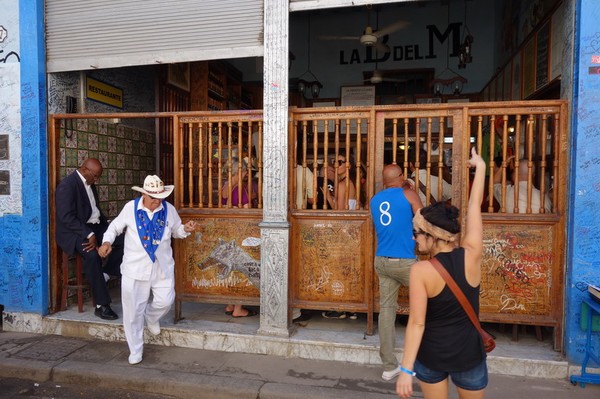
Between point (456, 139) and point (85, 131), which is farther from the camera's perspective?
point (85, 131)

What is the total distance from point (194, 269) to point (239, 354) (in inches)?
44.0

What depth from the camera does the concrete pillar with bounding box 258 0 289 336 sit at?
459 centimetres

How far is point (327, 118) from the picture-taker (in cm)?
471

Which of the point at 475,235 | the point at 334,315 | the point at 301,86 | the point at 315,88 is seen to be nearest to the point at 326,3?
the point at 475,235

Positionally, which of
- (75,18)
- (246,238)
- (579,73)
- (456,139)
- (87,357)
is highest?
(75,18)

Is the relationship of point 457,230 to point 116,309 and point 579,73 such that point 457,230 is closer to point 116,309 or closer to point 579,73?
point 579,73

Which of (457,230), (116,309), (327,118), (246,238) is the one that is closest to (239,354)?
(246,238)

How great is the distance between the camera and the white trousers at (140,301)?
14.9 ft

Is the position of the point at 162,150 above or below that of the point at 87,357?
above

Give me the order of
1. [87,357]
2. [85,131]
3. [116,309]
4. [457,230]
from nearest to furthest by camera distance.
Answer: [457,230] → [87,357] → [116,309] → [85,131]

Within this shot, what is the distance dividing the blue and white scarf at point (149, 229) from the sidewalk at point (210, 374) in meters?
1.12

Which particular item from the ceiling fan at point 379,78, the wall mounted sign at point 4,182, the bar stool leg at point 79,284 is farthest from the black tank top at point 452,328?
the ceiling fan at point 379,78

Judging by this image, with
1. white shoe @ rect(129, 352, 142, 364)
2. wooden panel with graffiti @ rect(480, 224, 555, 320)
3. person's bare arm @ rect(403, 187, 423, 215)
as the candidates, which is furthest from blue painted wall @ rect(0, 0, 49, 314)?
wooden panel with graffiti @ rect(480, 224, 555, 320)

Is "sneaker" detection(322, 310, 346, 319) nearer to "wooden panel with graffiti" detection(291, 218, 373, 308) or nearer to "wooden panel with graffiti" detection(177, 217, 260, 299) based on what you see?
"wooden panel with graffiti" detection(291, 218, 373, 308)
